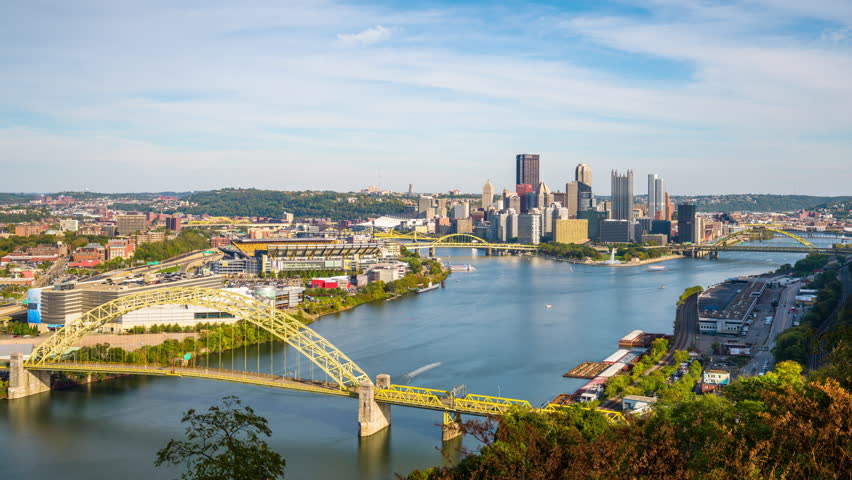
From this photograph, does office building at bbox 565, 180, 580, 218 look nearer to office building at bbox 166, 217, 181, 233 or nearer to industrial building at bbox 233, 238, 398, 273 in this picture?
office building at bbox 166, 217, 181, 233

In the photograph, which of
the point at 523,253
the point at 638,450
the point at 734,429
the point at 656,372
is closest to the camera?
the point at 638,450

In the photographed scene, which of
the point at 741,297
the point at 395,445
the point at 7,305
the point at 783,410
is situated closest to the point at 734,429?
the point at 783,410

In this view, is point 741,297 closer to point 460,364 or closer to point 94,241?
point 460,364

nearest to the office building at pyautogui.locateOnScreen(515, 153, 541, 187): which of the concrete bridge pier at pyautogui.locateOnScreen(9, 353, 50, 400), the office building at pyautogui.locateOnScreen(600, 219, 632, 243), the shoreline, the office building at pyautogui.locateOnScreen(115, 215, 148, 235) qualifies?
the office building at pyautogui.locateOnScreen(600, 219, 632, 243)

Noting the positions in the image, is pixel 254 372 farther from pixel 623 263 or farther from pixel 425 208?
pixel 425 208

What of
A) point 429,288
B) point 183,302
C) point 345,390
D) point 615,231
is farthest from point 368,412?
point 615,231
